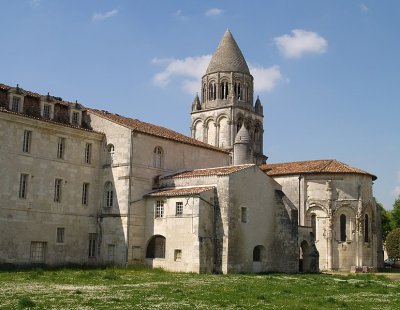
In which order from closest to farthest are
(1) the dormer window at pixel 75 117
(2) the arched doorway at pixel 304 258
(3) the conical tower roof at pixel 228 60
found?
(1) the dormer window at pixel 75 117 < (2) the arched doorway at pixel 304 258 < (3) the conical tower roof at pixel 228 60

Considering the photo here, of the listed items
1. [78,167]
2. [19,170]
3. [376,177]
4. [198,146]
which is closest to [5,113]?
[19,170]

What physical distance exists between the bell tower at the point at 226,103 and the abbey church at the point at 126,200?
28971mm

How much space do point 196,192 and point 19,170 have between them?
40.6 feet

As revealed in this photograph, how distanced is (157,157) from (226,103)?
3610 cm

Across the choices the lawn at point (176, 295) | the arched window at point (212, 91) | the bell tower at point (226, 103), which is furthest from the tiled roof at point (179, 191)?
the arched window at point (212, 91)

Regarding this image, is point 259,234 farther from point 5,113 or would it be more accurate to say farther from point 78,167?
point 5,113

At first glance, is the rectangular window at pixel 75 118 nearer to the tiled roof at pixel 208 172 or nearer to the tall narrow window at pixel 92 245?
the tiled roof at pixel 208 172

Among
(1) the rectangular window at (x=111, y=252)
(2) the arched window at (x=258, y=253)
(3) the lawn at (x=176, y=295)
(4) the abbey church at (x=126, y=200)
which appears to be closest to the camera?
(3) the lawn at (x=176, y=295)

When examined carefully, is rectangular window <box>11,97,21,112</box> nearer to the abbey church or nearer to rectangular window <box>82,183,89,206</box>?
the abbey church

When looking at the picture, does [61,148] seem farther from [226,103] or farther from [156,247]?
[226,103]

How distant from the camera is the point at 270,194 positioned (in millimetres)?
45531

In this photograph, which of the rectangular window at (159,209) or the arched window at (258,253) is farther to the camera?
the arched window at (258,253)

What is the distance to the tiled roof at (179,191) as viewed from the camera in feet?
132

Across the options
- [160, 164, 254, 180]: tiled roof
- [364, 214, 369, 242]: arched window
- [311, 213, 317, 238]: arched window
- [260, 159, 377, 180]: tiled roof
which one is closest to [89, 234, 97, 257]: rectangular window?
[160, 164, 254, 180]: tiled roof
